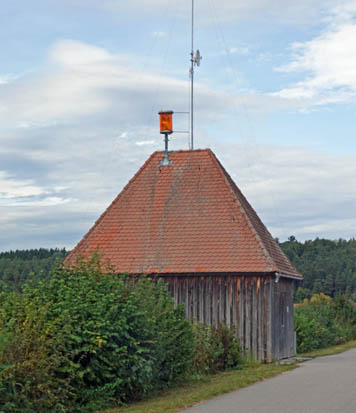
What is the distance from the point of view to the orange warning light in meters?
29.5

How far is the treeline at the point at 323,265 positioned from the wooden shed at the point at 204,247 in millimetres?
88071

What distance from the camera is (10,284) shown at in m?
15.0

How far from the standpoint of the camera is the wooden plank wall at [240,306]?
2458cm

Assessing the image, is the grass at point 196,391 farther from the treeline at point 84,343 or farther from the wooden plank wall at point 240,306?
the wooden plank wall at point 240,306

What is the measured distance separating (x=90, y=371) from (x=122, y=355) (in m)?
0.80

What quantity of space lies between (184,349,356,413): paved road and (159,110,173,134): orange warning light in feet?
42.7

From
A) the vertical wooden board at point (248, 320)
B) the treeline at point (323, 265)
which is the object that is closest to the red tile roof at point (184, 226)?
the vertical wooden board at point (248, 320)

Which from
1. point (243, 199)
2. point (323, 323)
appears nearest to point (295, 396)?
point (243, 199)

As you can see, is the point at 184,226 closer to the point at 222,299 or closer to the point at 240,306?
the point at 222,299

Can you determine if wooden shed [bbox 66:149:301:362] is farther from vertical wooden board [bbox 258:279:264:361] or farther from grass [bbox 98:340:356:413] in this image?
grass [bbox 98:340:356:413]

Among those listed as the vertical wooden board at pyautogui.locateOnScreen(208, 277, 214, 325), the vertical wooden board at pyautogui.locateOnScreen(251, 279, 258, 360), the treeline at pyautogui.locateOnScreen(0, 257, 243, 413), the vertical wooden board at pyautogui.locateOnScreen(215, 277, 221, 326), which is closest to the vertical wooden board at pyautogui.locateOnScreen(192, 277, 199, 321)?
the vertical wooden board at pyautogui.locateOnScreen(208, 277, 214, 325)

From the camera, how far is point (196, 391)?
15477 mm

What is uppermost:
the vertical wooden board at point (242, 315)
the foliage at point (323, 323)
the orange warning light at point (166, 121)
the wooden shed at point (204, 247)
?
the orange warning light at point (166, 121)

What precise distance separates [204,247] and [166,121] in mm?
6398
